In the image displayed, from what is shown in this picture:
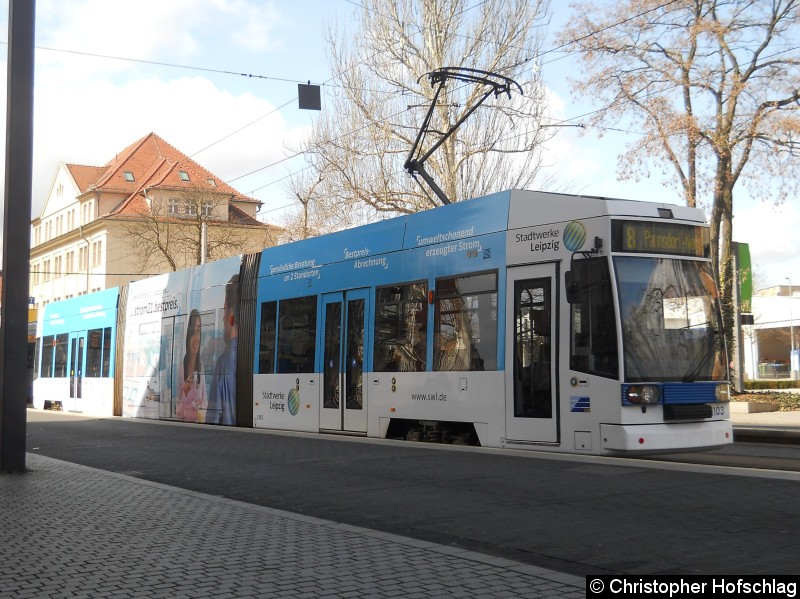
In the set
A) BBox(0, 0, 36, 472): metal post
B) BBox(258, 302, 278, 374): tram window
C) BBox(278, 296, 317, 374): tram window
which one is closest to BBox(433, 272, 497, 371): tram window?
BBox(278, 296, 317, 374): tram window

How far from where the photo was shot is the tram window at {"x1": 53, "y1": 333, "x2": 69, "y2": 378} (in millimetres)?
33094

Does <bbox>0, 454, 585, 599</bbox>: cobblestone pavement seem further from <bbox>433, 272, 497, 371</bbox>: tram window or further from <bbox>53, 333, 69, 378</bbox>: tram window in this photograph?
<bbox>53, 333, 69, 378</bbox>: tram window

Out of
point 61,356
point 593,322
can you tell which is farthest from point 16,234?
point 61,356

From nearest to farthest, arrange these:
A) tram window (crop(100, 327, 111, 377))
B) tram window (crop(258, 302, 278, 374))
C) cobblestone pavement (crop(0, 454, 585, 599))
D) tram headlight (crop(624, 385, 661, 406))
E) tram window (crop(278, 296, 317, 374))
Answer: cobblestone pavement (crop(0, 454, 585, 599)) < tram headlight (crop(624, 385, 661, 406)) < tram window (crop(278, 296, 317, 374)) < tram window (crop(258, 302, 278, 374)) < tram window (crop(100, 327, 111, 377))

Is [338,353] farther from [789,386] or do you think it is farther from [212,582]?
[789,386]

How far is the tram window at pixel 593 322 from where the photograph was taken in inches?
439

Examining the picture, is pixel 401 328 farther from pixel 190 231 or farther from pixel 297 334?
pixel 190 231

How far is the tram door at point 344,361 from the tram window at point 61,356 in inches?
739

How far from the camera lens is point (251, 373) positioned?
1997cm

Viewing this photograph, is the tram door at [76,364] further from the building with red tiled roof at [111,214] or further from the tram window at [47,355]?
the building with red tiled roof at [111,214]

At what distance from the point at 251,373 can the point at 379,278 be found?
18.2 feet

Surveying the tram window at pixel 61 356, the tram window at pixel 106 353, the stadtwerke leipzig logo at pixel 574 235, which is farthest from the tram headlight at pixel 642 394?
the tram window at pixel 61 356

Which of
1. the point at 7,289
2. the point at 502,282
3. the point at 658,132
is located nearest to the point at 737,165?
the point at 658,132

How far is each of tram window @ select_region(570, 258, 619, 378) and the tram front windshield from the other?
139 millimetres
